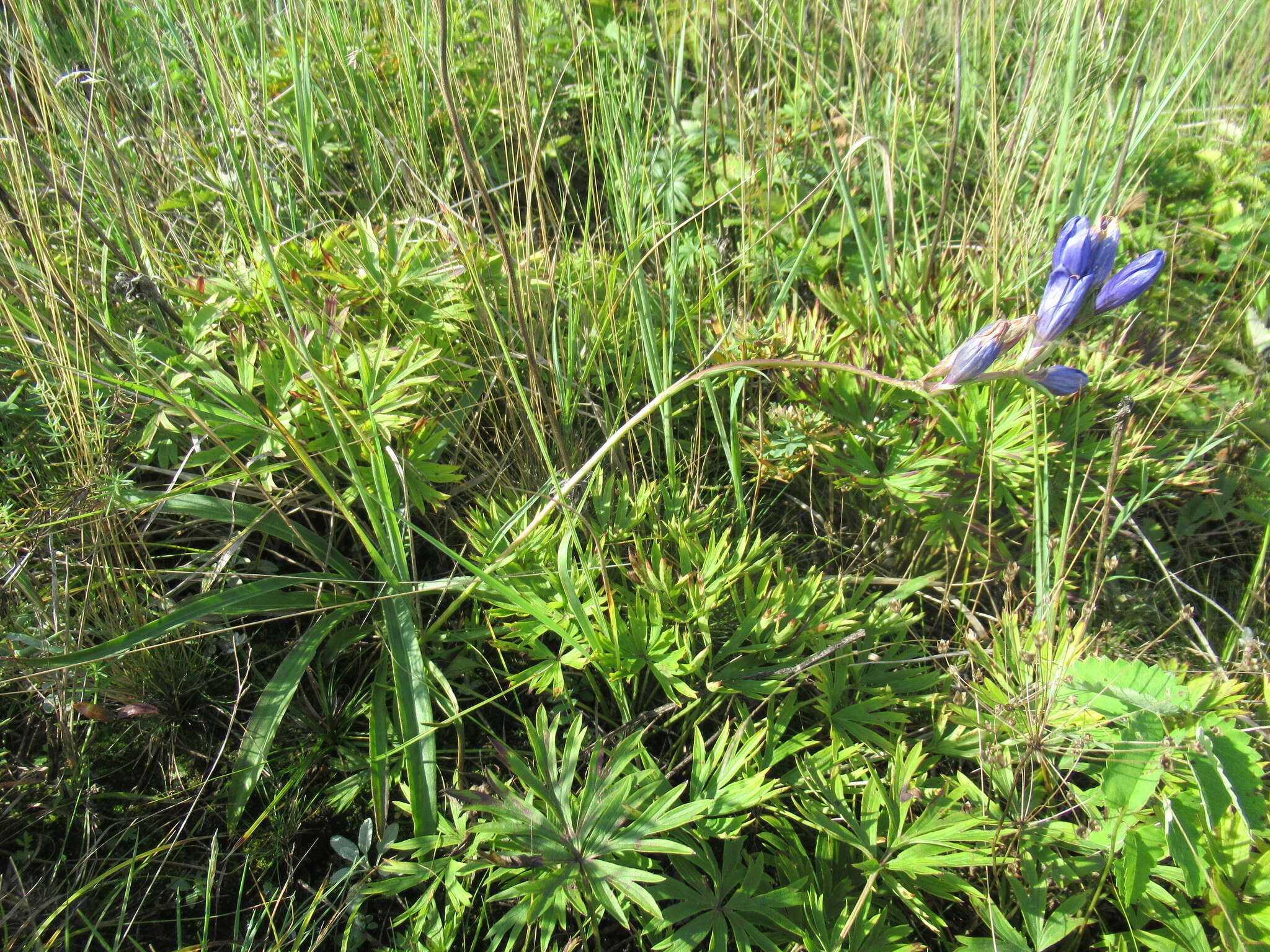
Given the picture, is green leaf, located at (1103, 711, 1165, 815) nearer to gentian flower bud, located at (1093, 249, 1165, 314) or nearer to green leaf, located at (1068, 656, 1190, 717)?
Result: green leaf, located at (1068, 656, 1190, 717)

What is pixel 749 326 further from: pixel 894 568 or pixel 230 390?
pixel 230 390

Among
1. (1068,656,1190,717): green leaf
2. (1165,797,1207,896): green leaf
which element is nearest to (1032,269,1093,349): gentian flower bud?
(1068,656,1190,717): green leaf

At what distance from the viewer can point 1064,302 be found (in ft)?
3.66

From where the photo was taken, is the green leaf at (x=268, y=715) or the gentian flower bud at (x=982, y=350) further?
the green leaf at (x=268, y=715)

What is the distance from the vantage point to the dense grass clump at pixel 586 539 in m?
1.16

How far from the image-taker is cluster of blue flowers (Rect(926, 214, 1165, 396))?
43.7 inches

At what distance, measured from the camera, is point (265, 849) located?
1.29m

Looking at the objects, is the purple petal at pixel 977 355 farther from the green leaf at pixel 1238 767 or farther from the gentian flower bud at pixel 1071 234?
the green leaf at pixel 1238 767

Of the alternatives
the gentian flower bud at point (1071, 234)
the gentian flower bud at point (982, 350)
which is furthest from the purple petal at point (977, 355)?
the gentian flower bud at point (1071, 234)

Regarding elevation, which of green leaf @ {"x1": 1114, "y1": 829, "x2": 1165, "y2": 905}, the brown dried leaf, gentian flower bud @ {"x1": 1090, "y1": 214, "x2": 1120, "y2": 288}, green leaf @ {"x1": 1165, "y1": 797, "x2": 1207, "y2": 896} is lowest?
green leaf @ {"x1": 1114, "y1": 829, "x2": 1165, "y2": 905}

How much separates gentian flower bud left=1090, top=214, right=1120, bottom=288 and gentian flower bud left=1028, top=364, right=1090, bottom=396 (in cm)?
14

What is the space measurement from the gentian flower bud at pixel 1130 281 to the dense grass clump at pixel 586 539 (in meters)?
0.05

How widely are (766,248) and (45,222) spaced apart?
1.70 m

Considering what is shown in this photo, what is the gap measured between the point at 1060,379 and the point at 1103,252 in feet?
0.63
